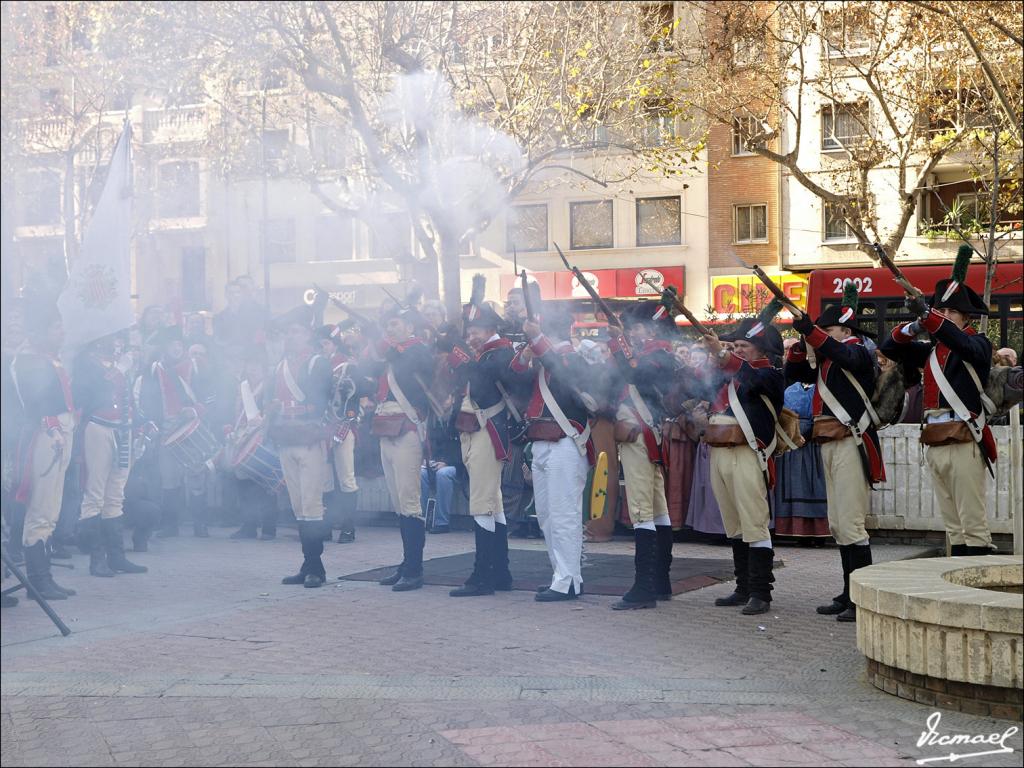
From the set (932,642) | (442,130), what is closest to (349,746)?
(932,642)

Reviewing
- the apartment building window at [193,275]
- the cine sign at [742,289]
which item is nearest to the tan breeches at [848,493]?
the apartment building window at [193,275]

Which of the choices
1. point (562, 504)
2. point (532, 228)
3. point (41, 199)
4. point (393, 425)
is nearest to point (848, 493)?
point (562, 504)

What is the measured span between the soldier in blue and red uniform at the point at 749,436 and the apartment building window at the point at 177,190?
24.5ft

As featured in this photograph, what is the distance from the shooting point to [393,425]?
28.6 feet

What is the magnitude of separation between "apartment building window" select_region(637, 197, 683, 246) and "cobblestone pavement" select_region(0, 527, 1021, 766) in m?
26.7

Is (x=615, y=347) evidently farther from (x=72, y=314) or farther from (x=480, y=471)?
(x=72, y=314)

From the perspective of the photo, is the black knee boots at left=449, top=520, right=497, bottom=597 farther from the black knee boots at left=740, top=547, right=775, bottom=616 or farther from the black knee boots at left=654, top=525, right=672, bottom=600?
the black knee boots at left=740, top=547, right=775, bottom=616

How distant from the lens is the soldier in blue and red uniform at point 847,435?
760 centimetres

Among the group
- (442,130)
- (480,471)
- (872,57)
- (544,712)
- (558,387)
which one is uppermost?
(872,57)

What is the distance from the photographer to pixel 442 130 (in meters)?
14.3

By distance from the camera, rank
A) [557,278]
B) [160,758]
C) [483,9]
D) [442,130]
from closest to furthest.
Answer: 1. [160,758]
2. [442,130]
3. [483,9]
4. [557,278]

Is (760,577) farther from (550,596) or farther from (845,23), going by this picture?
(845,23)

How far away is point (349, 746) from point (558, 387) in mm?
3685

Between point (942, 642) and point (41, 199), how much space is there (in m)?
22.6
